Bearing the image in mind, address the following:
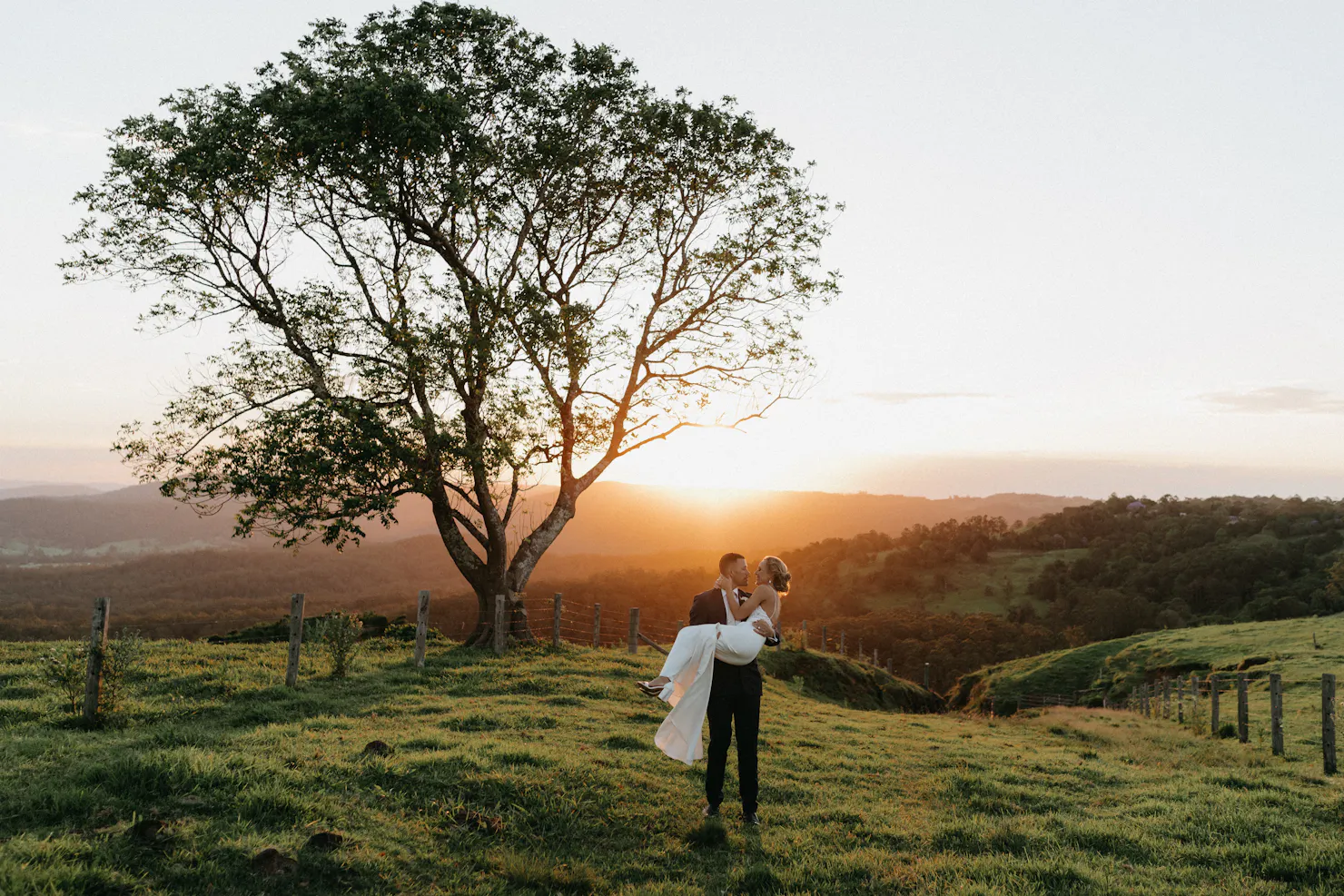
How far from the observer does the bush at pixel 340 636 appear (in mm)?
15586

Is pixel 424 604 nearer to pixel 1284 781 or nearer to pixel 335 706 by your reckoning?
pixel 335 706

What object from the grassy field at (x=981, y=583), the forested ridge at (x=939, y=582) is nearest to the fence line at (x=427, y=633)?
the forested ridge at (x=939, y=582)

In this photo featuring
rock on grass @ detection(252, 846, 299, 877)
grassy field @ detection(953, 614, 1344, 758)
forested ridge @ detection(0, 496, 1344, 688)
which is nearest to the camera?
rock on grass @ detection(252, 846, 299, 877)

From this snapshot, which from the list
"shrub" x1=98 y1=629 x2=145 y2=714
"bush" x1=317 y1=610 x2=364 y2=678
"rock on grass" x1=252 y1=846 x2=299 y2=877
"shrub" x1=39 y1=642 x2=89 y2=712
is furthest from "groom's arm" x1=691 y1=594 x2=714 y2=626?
"bush" x1=317 y1=610 x2=364 y2=678

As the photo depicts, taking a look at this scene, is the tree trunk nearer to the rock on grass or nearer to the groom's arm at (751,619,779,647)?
the groom's arm at (751,619,779,647)

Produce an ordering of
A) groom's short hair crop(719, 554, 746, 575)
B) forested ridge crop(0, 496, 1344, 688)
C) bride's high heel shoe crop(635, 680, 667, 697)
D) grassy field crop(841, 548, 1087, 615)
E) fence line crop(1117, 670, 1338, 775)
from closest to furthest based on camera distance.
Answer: bride's high heel shoe crop(635, 680, 667, 697) < groom's short hair crop(719, 554, 746, 575) < fence line crop(1117, 670, 1338, 775) < forested ridge crop(0, 496, 1344, 688) < grassy field crop(841, 548, 1087, 615)

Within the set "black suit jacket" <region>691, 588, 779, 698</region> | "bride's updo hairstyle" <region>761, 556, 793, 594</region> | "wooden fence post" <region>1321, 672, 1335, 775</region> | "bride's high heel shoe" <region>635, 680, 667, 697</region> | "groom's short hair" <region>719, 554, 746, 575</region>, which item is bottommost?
"wooden fence post" <region>1321, 672, 1335, 775</region>

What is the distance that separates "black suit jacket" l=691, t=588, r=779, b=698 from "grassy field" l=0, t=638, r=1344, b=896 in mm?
1292

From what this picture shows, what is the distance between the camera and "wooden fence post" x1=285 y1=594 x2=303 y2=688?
14.2 m

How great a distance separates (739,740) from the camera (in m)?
8.08

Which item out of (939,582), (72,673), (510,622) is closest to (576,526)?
(939,582)

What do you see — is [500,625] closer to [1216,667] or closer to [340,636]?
[340,636]

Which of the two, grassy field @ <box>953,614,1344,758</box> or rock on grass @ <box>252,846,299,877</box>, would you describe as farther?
grassy field @ <box>953,614,1344,758</box>

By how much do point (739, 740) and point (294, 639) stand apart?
1011cm
